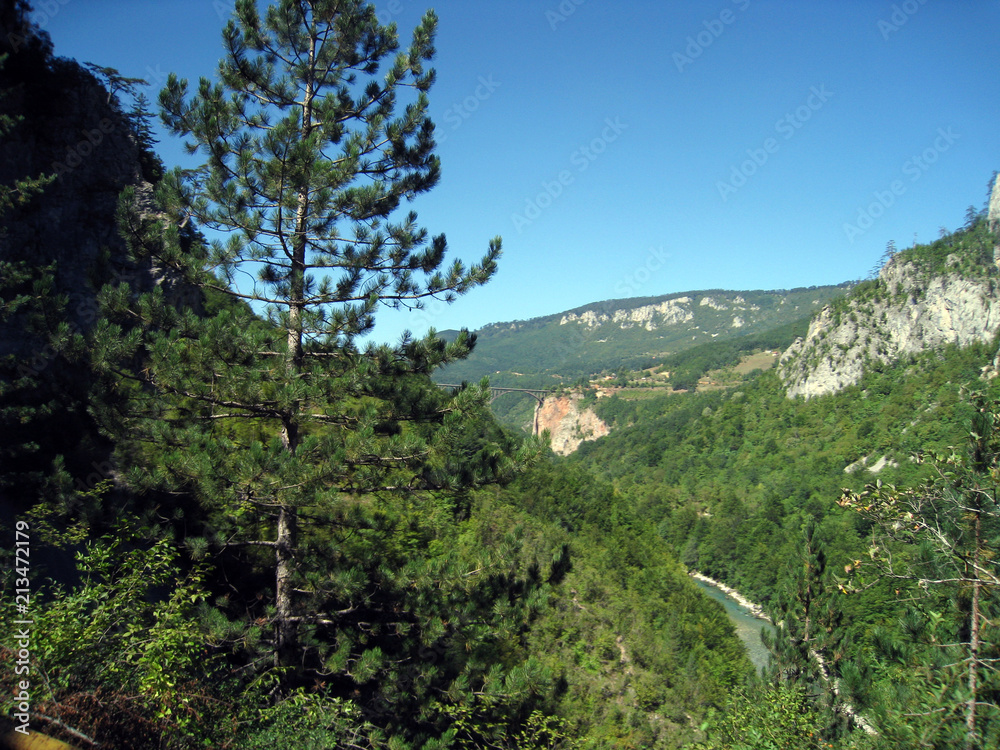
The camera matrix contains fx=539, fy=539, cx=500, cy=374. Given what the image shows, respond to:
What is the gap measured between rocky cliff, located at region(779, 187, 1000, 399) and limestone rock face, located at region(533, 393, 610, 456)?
4212cm

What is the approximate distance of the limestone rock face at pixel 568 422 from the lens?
118 meters

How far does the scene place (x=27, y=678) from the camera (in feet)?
11.4

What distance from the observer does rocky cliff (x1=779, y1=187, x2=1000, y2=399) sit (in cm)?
6862

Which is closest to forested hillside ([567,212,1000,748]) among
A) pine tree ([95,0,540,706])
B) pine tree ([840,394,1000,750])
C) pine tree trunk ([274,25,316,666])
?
pine tree ([840,394,1000,750])

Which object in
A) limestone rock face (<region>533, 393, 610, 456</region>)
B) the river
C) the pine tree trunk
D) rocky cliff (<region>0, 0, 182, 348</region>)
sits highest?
rocky cliff (<region>0, 0, 182, 348</region>)

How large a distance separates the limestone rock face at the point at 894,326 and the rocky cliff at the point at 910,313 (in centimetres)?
9

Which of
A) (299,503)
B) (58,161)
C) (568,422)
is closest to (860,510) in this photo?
(299,503)

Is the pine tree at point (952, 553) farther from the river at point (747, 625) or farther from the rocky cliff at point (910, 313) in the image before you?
the rocky cliff at point (910, 313)

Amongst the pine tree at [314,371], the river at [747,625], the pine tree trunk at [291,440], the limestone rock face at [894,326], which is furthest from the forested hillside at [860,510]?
the pine tree trunk at [291,440]

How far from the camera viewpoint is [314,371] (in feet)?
20.8

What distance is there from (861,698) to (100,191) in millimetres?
19079

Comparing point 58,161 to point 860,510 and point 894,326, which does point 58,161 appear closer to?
point 860,510

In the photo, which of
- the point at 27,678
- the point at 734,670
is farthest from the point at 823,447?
the point at 27,678

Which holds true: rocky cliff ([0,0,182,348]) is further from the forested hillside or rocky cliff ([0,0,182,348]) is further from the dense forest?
the forested hillside
